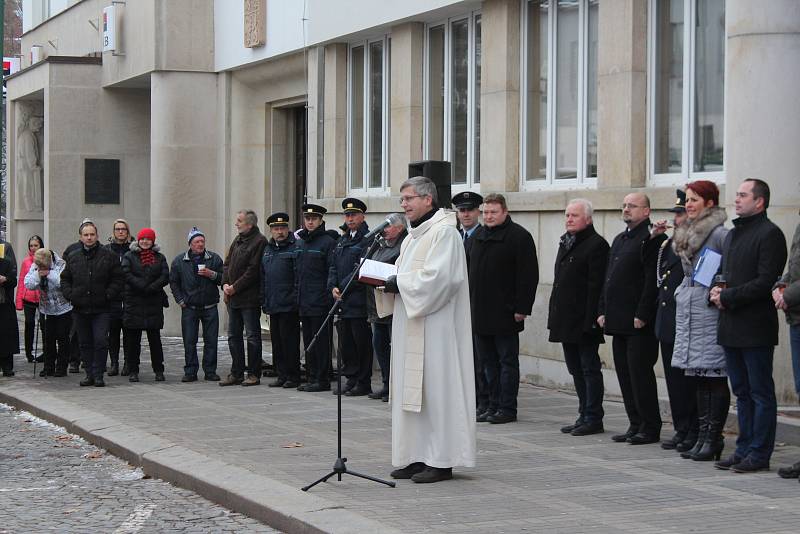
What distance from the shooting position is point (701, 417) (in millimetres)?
9633

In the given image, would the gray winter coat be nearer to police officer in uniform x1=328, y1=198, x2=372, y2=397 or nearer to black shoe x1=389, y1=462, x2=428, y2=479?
black shoe x1=389, y1=462, x2=428, y2=479

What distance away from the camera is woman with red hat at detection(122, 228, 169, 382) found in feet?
51.6

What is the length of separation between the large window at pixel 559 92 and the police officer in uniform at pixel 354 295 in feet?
7.21

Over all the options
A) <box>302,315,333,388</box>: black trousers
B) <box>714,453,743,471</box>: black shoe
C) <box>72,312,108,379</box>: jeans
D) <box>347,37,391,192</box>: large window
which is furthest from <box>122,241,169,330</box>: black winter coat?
<box>714,453,743,471</box>: black shoe

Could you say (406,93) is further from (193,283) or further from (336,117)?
(193,283)

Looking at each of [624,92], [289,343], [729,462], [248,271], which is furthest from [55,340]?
[729,462]

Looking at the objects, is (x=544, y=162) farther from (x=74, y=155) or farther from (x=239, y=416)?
(x=74, y=155)

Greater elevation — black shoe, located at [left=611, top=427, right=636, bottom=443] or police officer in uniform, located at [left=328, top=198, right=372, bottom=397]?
police officer in uniform, located at [left=328, top=198, right=372, bottom=397]

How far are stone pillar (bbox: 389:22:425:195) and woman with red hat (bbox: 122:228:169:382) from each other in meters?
3.39

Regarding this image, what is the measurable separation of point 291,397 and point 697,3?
18.8 feet

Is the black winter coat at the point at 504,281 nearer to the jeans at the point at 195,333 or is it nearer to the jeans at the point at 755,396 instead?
the jeans at the point at 755,396

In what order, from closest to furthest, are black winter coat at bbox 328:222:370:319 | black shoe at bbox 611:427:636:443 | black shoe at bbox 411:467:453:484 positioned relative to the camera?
black shoe at bbox 411:467:453:484, black shoe at bbox 611:427:636:443, black winter coat at bbox 328:222:370:319

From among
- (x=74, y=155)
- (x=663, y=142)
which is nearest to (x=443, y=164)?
(x=663, y=142)

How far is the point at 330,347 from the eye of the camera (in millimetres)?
14531
